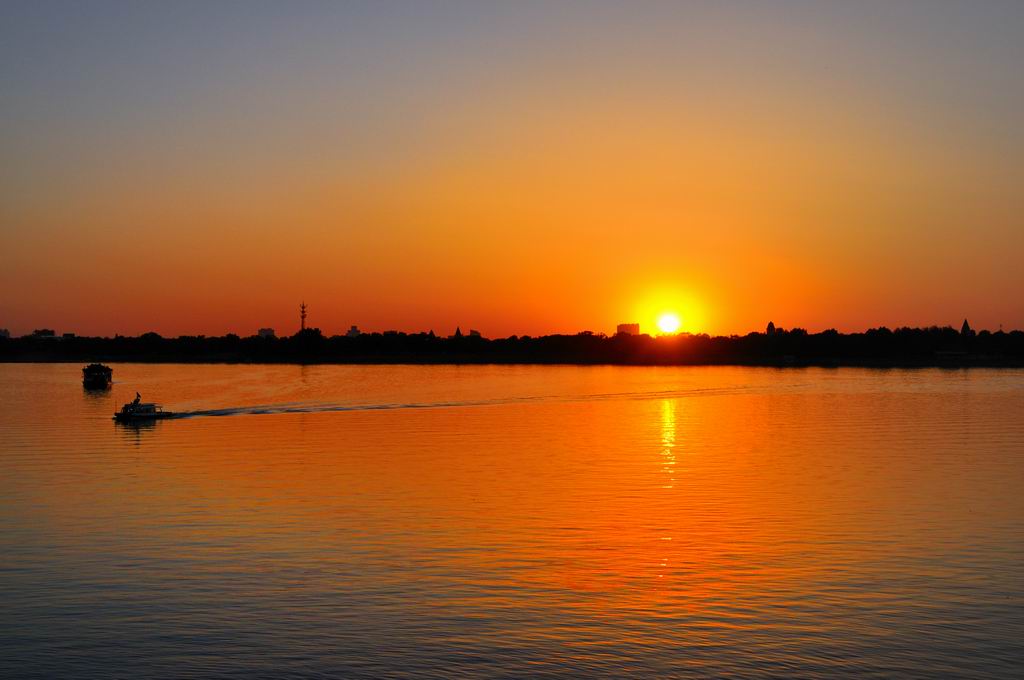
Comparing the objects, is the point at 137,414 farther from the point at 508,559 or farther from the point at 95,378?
the point at 95,378

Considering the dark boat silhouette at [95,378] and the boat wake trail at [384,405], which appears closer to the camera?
the boat wake trail at [384,405]

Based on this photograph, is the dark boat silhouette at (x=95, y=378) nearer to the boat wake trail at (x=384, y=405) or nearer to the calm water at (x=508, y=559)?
the boat wake trail at (x=384, y=405)

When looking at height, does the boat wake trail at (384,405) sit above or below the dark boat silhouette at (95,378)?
below

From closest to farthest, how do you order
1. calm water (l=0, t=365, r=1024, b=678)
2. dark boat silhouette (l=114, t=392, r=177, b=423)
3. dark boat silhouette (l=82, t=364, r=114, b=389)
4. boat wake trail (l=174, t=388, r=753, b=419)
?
calm water (l=0, t=365, r=1024, b=678) < dark boat silhouette (l=114, t=392, r=177, b=423) < boat wake trail (l=174, t=388, r=753, b=419) < dark boat silhouette (l=82, t=364, r=114, b=389)

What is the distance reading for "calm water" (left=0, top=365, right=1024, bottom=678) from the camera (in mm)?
22797

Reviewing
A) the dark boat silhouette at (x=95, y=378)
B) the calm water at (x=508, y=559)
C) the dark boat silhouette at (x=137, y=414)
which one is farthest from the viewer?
the dark boat silhouette at (x=95, y=378)

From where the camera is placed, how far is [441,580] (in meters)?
29.5

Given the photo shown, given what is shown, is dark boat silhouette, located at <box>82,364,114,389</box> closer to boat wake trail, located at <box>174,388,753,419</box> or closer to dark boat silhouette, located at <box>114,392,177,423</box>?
boat wake trail, located at <box>174,388,753,419</box>

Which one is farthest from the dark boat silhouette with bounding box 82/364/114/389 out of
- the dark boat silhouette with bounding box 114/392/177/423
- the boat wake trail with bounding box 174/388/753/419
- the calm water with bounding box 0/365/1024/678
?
the calm water with bounding box 0/365/1024/678

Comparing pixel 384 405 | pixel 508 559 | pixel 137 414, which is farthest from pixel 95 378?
pixel 508 559

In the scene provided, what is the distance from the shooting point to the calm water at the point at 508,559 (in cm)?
2280

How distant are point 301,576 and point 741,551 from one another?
15.1m

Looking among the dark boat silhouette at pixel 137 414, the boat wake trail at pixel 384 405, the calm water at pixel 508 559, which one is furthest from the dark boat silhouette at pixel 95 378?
the calm water at pixel 508 559

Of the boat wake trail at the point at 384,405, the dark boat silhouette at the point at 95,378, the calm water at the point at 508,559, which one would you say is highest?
the dark boat silhouette at the point at 95,378
